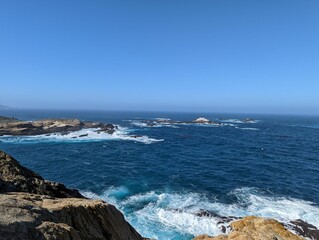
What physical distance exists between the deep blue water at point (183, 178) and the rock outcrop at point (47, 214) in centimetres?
1236

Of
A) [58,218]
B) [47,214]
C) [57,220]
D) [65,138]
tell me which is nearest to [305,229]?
[58,218]

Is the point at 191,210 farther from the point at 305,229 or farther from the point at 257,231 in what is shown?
the point at 257,231

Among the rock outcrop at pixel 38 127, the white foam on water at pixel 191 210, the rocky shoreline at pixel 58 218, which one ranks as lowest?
the white foam on water at pixel 191 210

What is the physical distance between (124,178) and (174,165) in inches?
534

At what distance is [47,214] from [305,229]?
26931 millimetres

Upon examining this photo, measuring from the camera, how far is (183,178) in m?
44.4

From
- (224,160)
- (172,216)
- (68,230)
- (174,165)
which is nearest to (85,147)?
(174,165)

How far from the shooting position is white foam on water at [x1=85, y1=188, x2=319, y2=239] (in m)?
27.0

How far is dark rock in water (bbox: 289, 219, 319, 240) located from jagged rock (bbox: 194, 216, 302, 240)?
27.6 ft

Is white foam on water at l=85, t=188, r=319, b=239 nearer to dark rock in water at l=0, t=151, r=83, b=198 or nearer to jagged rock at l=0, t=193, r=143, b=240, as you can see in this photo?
dark rock in water at l=0, t=151, r=83, b=198

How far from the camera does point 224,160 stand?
59.0 m

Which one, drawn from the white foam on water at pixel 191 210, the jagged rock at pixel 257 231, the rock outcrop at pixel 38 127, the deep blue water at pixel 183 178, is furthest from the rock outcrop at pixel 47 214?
the rock outcrop at pixel 38 127

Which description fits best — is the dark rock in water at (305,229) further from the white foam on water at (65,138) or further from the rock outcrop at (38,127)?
the rock outcrop at (38,127)

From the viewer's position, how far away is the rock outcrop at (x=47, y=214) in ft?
26.4
